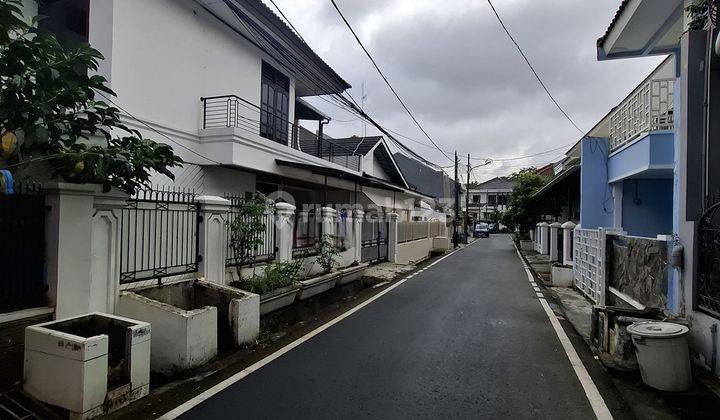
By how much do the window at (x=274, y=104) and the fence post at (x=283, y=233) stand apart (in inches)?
176

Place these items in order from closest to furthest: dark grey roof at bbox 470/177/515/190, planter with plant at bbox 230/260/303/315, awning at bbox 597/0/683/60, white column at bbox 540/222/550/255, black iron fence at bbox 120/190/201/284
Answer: black iron fence at bbox 120/190/201/284
planter with plant at bbox 230/260/303/315
awning at bbox 597/0/683/60
white column at bbox 540/222/550/255
dark grey roof at bbox 470/177/515/190

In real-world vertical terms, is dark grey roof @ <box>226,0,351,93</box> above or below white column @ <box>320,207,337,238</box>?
above

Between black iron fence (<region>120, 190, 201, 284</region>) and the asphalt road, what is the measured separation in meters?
2.44

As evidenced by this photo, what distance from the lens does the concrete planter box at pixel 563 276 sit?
474 inches

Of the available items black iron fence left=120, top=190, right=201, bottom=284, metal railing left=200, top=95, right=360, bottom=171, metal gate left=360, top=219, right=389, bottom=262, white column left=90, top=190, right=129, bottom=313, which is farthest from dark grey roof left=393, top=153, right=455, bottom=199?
white column left=90, top=190, right=129, bottom=313

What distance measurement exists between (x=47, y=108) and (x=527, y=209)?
26373 mm

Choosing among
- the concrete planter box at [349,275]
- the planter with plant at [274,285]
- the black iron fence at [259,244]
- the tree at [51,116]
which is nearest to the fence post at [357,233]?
the concrete planter box at [349,275]

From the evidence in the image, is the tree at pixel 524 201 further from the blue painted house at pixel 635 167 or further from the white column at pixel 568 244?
the blue painted house at pixel 635 167

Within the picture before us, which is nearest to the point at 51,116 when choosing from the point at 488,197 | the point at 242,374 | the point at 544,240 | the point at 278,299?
the point at 242,374

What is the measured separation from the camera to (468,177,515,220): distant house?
72.6 m

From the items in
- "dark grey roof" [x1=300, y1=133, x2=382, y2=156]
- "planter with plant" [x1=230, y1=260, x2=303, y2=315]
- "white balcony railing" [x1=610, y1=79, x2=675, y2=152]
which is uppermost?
"dark grey roof" [x1=300, y1=133, x2=382, y2=156]

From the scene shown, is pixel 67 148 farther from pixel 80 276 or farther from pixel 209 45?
pixel 209 45

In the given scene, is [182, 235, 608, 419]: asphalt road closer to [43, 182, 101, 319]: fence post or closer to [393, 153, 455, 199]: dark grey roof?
[43, 182, 101, 319]: fence post

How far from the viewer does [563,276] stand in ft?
39.9
